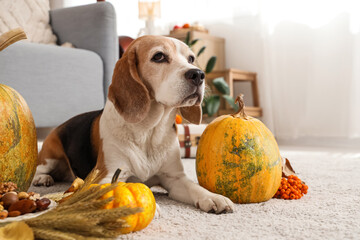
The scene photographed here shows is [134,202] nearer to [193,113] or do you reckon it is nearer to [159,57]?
[159,57]

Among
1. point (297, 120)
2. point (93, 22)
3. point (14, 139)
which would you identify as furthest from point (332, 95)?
point (14, 139)

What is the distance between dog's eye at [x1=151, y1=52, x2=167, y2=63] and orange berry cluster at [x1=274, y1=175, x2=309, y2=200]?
88 cm

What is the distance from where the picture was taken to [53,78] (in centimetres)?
362

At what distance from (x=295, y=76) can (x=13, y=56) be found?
13.0 feet

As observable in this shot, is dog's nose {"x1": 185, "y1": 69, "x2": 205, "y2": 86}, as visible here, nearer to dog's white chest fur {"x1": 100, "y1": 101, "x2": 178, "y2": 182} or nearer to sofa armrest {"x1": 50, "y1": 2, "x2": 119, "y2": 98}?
dog's white chest fur {"x1": 100, "y1": 101, "x2": 178, "y2": 182}

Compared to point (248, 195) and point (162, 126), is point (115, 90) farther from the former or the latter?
point (248, 195)

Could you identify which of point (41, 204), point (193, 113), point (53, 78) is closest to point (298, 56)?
point (53, 78)

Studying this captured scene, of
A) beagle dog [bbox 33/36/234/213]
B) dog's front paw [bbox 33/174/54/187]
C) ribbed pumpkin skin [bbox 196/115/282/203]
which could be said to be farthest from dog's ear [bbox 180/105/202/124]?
dog's front paw [bbox 33/174/54/187]

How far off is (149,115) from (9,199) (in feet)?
2.69

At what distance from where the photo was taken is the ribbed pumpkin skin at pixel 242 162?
174 centimetres

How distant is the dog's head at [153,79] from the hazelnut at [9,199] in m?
0.68

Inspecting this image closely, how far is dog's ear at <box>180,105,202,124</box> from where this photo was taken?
218cm

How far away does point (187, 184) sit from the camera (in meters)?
1.88

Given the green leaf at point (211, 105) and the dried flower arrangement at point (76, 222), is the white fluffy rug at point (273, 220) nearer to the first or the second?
the dried flower arrangement at point (76, 222)
